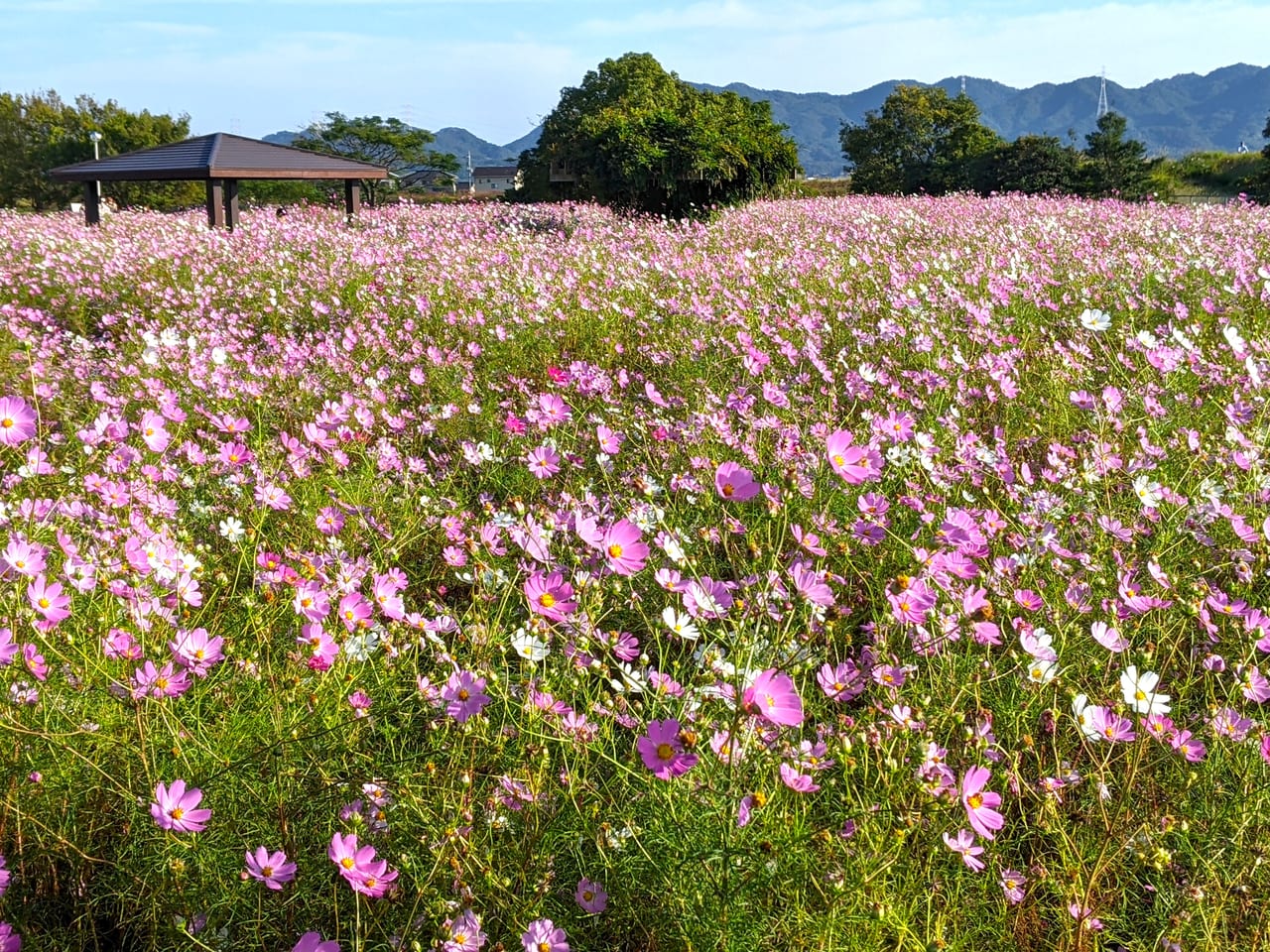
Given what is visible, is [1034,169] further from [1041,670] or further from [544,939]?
[544,939]

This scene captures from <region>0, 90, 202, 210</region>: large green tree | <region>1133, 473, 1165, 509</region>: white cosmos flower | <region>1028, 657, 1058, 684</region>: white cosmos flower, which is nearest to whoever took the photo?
<region>1028, 657, 1058, 684</region>: white cosmos flower

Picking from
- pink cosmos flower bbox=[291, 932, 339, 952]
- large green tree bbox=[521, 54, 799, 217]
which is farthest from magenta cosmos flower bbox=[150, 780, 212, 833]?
large green tree bbox=[521, 54, 799, 217]

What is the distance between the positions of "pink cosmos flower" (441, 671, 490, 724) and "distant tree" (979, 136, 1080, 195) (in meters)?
19.8

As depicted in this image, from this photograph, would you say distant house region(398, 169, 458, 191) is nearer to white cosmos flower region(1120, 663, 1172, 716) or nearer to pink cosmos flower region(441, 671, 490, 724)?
pink cosmos flower region(441, 671, 490, 724)

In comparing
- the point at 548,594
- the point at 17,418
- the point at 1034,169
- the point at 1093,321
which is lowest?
the point at 548,594

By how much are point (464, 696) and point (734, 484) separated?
54 centimetres

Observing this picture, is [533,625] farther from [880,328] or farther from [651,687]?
[880,328]

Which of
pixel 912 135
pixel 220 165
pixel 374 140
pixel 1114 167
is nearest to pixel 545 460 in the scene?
pixel 220 165

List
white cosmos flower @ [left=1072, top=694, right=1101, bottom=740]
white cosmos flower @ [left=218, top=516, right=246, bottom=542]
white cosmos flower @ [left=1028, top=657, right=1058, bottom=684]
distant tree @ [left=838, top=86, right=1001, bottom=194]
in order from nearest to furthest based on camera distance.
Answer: white cosmos flower @ [left=1072, top=694, right=1101, bottom=740]
white cosmos flower @ [left=1028, top=657, right=1058, bottom=684]
white cosmos flower @ [left=218, top=516, right=246, bottom=542]
distant tree @ [left=838, top=86, right=1001, bottom=194]

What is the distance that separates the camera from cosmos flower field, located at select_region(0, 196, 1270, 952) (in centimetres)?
114

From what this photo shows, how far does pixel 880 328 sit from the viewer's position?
3.58m

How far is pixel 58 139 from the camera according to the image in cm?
3850

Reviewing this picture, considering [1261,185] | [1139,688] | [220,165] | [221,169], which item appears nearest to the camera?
[1139,688]

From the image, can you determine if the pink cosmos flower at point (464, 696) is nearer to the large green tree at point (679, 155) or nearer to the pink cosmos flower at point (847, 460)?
the pink cosmos flower at point (847, 460)
